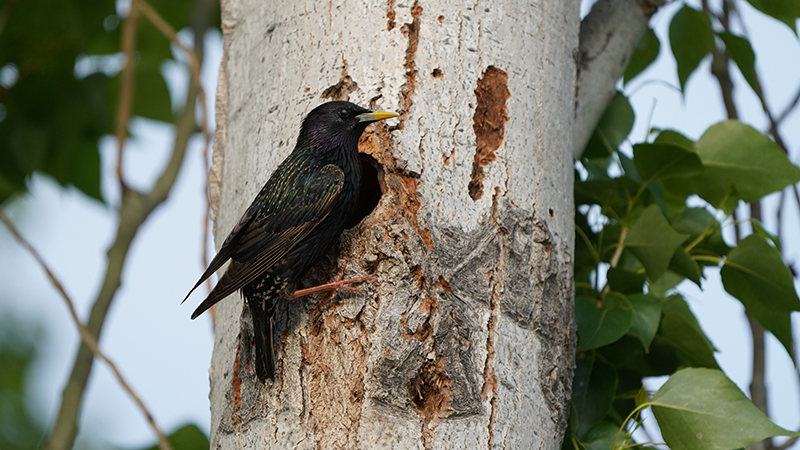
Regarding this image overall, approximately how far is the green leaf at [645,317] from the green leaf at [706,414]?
168 millimetres

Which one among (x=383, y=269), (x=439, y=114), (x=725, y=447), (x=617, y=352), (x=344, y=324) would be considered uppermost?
(x=439, y=114)

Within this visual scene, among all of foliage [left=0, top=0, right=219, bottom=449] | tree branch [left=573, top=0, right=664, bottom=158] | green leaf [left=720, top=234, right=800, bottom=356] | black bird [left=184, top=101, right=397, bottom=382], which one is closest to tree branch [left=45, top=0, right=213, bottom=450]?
foliage [left=0, top=0, right=219, bottom=449]

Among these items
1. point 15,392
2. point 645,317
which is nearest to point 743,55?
point 645,317

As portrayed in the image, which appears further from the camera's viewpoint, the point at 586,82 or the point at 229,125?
the point at 586,82

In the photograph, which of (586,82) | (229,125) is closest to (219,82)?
(229,125)

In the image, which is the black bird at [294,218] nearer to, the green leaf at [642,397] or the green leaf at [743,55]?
the green leaf at [642,397]

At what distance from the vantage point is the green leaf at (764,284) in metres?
2.35

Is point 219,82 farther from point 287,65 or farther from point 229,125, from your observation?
point 287,65

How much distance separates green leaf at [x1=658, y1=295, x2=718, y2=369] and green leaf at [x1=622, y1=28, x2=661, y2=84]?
46.0 inches

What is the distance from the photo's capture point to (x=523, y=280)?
195 cm

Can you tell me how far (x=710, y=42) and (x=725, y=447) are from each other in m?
1.61

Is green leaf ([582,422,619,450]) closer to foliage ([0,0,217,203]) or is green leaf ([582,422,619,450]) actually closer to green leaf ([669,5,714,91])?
green leaf ([669,5,714,91])

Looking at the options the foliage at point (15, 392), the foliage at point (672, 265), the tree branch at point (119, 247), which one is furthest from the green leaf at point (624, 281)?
the foliage at point (15, 392)

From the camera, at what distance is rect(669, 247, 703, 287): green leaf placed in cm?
239
